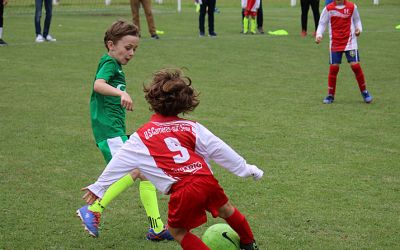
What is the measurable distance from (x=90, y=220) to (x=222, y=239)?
0.84m

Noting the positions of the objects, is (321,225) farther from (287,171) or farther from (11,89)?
(11,89)

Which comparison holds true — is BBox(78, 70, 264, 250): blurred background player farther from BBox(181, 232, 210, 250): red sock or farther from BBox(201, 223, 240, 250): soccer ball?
BBox(201, 223, 240, 250): soccer ball

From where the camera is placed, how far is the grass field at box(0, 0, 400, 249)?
5426mm

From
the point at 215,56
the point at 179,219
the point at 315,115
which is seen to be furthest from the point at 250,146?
the point at 215,56

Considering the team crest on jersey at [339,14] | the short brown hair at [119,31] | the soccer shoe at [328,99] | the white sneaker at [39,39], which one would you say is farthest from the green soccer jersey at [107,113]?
the white sneaker at [39,39]

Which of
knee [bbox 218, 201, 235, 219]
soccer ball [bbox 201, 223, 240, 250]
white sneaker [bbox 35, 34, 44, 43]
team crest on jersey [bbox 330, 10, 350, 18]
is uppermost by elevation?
team crest on jersey [bbox 330, 10, 350, 18]

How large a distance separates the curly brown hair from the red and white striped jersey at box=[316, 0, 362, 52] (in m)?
6.82

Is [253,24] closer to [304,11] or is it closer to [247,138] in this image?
[304,11]

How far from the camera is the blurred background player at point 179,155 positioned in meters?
4.18

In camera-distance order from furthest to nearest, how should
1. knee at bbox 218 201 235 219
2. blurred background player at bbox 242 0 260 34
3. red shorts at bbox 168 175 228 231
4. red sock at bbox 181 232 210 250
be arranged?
blurred background player at bbox 242 0 260 34 → knee at bbox 218 201 235 219 → red sock at bbox 181 232 210 250 → red shorts at bbox 168 175 228 231

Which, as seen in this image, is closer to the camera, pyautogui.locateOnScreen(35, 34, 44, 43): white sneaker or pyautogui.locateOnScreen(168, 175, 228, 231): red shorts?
pyautogui.locateOnScreen(168, 175, 228, 231): red shorts

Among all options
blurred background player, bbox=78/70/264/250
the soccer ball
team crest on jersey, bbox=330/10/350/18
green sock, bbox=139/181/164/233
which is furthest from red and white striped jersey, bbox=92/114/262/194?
team crest on jersey, bbox=330/10/350/18

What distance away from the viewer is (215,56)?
50.8ft

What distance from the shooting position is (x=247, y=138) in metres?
8.41
